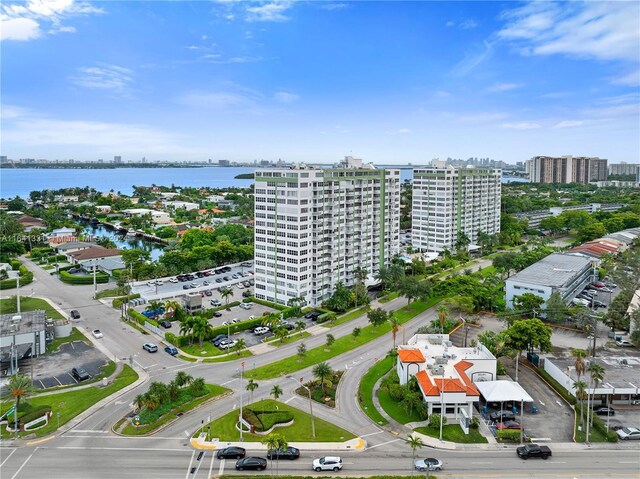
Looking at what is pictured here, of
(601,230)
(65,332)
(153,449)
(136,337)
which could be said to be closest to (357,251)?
(136,337)

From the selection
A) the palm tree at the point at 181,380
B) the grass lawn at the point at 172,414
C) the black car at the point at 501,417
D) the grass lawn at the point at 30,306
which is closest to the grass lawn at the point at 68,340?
the grass lawn at the point at 30,306

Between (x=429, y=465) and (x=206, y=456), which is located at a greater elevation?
(x=429, y=465)

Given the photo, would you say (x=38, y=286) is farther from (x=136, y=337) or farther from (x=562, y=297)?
(x=562, y=297)

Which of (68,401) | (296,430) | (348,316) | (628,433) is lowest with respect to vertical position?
(296,430)

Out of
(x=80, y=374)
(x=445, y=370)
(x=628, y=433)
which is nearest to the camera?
(x=628, y=433)

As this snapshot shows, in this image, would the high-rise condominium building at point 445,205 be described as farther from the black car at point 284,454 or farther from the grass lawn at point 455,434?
the black car at point 284,454

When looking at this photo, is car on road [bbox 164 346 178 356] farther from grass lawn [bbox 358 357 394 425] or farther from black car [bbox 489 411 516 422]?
black car [bbox 489 411 516 422]

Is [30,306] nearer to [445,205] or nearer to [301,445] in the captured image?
[301,445]

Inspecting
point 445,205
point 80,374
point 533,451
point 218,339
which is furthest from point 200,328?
point 445,205

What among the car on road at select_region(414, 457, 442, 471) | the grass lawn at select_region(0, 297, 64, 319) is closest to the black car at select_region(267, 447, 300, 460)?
Result: the car on road at select_region(414, 457, 442, 471)
